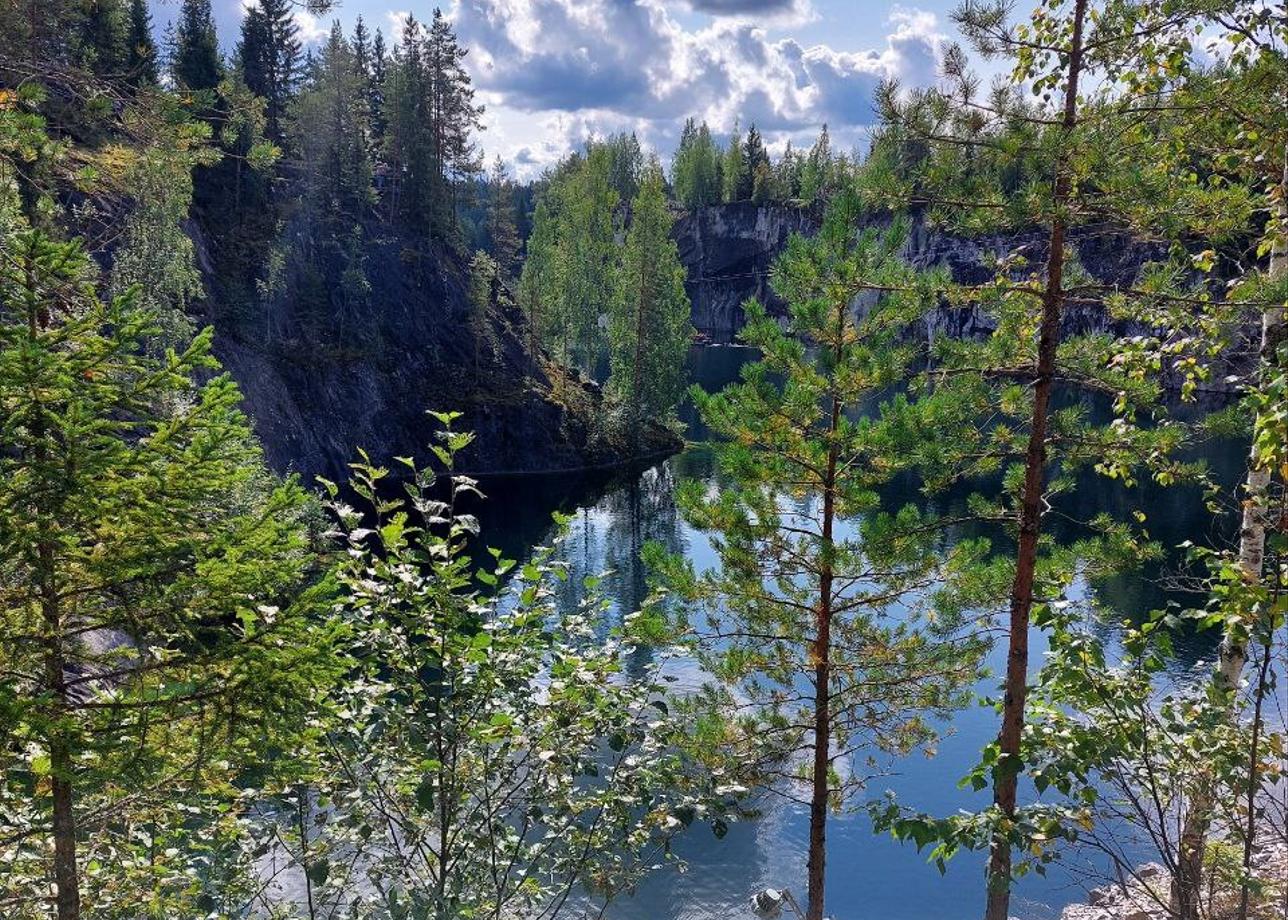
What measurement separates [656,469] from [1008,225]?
44.3 meters

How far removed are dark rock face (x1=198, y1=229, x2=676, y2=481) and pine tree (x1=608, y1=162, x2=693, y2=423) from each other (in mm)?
2867

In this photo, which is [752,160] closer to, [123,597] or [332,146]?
[332,146]

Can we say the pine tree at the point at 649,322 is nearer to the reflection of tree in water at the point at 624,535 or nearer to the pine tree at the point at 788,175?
the reflection of tree in water at the point at 624,535

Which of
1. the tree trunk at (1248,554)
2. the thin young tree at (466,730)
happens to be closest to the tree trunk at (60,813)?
the thin young tree at (466,730)

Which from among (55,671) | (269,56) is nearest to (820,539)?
(55,671)

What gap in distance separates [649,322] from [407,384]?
1548cm

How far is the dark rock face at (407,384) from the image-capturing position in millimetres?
43906

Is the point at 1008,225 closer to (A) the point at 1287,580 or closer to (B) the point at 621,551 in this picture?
(A) the point at 1287,580

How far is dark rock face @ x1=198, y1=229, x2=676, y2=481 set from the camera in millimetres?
43906

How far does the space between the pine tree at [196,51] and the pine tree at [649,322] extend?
88.2ft

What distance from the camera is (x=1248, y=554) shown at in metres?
7.91

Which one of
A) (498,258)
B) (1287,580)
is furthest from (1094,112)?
(498,258)

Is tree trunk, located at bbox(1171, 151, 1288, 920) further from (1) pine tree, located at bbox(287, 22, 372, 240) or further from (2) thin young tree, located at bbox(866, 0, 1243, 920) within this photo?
(1) pine tree, located at bbox(287, 22, 372, 240)

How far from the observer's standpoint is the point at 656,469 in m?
52.2
